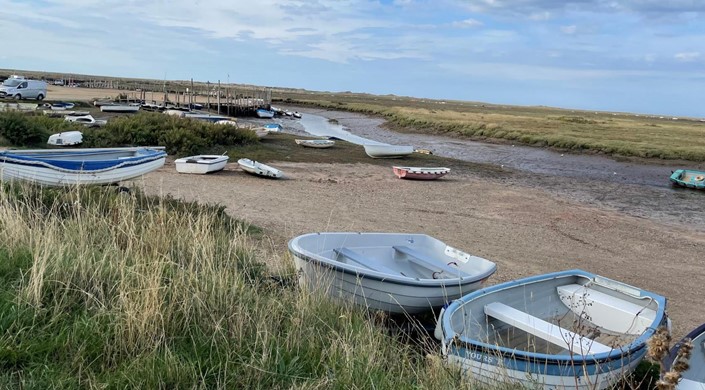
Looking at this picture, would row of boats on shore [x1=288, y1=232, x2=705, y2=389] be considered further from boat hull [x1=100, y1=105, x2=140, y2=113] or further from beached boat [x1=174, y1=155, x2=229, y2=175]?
boat hull [x1=100, y1=105, x2=140, y2=113]

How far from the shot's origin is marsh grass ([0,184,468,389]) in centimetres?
386

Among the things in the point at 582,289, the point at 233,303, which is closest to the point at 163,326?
the point at 233,303

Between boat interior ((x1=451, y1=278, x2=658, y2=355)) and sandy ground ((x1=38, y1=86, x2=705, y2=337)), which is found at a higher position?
boat interior ((x1=451, y1=278, x2=658, y2=355))

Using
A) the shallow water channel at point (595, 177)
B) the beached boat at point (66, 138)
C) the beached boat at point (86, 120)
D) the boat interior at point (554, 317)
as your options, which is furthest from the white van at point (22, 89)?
the boat interior at point (554, 317)

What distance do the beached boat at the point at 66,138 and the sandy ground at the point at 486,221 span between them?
4.33 m

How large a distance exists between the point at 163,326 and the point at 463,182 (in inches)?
771

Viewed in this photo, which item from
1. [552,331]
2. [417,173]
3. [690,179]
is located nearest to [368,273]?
[552,331]

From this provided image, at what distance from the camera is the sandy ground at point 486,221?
11422 mm

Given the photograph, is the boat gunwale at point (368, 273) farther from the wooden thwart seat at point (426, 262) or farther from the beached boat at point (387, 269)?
the wooden thwart seat at point (426, 262)

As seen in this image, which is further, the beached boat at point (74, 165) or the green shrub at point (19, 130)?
the green shrub at point (19, 130)

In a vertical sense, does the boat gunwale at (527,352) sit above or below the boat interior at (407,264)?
above

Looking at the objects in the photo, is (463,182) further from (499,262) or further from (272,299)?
(272,299)

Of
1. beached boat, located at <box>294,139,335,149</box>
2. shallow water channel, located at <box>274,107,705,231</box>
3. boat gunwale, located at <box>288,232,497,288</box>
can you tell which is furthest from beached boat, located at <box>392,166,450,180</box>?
boat gunwale, located at <box>288,232,497,288</box>

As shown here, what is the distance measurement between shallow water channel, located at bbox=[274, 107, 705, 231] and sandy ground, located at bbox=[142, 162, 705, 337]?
2351 millimetres
